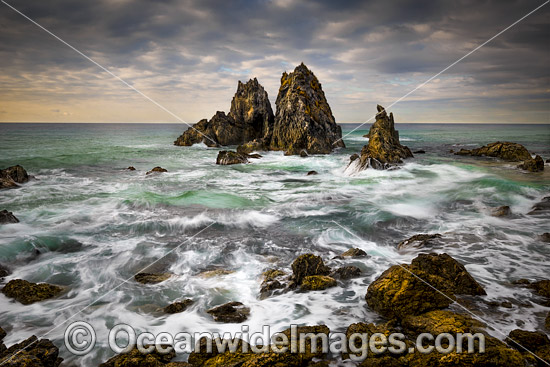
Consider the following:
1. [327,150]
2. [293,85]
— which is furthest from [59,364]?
[293,85]

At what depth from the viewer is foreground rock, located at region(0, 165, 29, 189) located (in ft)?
50.5

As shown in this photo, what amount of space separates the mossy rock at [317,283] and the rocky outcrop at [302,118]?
27399 mm

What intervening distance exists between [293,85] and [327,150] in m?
8.99

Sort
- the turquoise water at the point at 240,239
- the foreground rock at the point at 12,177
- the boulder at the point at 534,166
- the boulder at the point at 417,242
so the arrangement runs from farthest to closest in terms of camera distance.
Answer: the boulder at the point at 534,166, the foreground rock at the point at 12,177, the boulder at the point at 417,242, the turquoise water at the point at 240,239

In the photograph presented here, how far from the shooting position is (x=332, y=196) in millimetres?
14289

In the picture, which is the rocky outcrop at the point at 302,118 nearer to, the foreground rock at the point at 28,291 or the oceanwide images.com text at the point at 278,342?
the foreground rock at the point at 28,291

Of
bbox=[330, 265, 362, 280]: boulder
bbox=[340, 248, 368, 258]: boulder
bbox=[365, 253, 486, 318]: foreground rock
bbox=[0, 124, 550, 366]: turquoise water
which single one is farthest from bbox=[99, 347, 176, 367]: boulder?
bbox=[340, 248, 368, 258]: boulder

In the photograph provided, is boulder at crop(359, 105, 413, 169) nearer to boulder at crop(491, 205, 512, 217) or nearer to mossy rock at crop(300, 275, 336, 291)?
boulder at crop(491, 205, 512, 217)

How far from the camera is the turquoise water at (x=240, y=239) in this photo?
5.29 meters

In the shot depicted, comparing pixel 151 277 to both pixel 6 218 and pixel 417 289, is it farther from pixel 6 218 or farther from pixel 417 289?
pixel 6 218

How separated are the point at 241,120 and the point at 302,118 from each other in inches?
536

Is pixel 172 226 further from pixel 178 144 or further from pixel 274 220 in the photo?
pixel 178 144

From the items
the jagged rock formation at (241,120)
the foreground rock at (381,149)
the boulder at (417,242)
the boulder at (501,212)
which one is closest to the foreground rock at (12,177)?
the boulder at (417,242)

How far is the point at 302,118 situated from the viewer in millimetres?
34031
